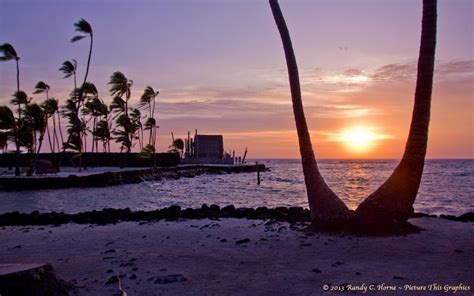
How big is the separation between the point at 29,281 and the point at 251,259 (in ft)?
12.1

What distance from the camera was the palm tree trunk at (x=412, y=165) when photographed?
8969mm

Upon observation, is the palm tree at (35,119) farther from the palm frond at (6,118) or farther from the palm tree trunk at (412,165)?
the palm tree trunk at (412,165)

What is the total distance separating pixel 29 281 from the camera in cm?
508

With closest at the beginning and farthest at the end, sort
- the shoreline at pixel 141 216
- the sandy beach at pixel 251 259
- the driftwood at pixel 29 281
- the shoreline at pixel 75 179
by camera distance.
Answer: the driftwood at pixel 29 281, the sandy beach at pixel 251 259, the shoreline at pixel 141 216, the shoreline at pixel 75 179

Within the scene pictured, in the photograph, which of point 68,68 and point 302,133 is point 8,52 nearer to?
point 68,68

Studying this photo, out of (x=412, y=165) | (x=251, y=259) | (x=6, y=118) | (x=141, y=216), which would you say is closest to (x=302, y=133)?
(x=412, y=165)

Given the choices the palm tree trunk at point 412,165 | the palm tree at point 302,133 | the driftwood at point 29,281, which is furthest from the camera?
the palm tree at point 302,133

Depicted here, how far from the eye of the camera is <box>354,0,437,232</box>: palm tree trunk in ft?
29.4

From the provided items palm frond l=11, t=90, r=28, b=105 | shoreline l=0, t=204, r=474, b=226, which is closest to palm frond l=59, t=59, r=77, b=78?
palm frond l=11, t=90, r=28, b=105

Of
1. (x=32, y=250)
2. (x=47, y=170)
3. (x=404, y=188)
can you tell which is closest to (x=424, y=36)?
(x=404, y=188)

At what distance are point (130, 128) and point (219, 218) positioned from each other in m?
38.8

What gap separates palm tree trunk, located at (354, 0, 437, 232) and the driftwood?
19.6 feet

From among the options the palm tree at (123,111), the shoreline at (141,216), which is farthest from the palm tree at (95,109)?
the shoreline at (141,216)

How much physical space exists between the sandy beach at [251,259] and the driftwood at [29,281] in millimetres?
830
